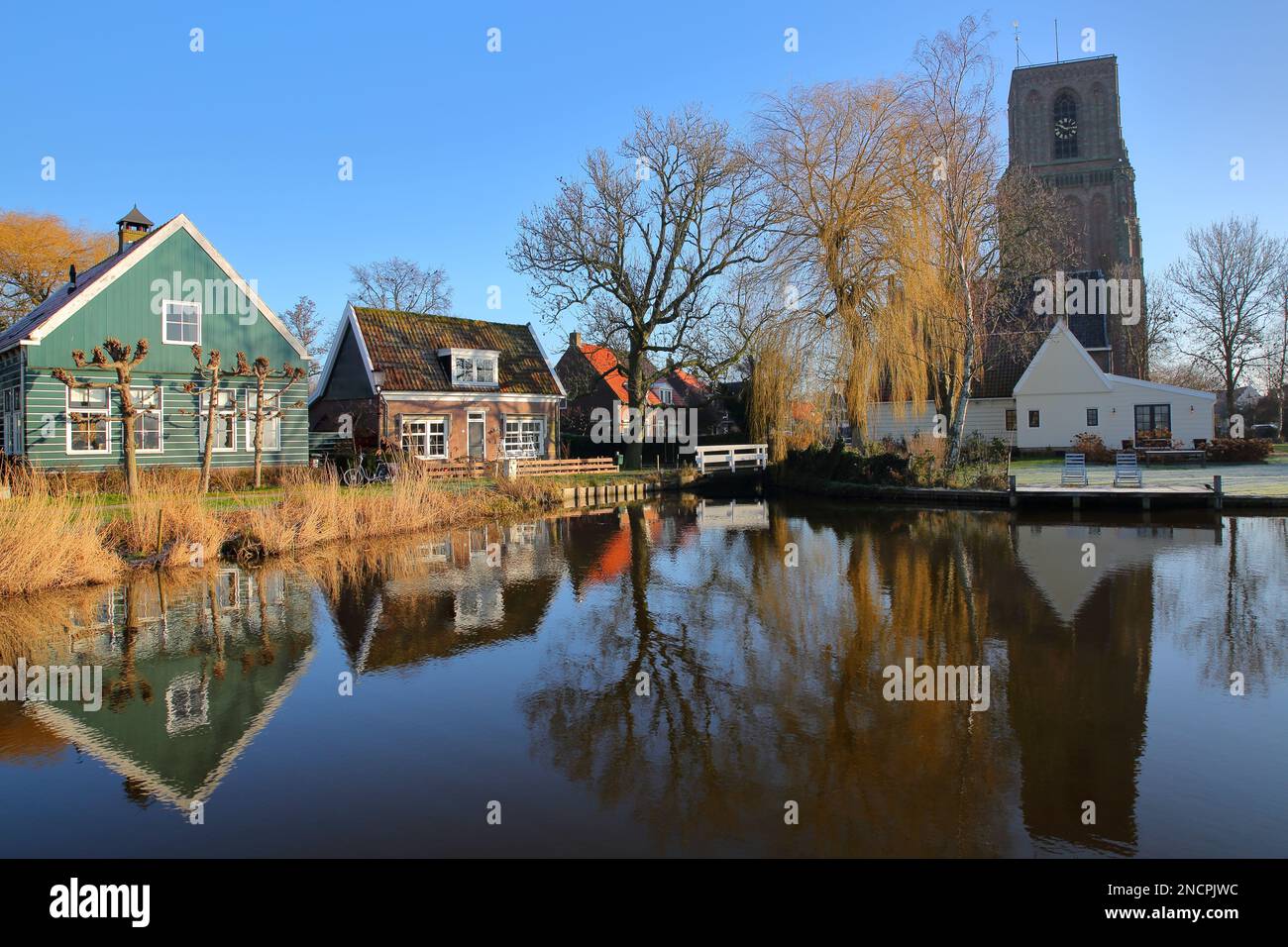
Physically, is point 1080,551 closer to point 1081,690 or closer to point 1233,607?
point 1233,607

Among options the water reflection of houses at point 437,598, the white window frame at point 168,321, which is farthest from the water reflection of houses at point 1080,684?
the white window frame at point 168,321

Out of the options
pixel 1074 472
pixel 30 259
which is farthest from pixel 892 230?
pixel 30 259

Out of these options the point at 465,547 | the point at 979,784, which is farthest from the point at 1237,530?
the point at 465,547

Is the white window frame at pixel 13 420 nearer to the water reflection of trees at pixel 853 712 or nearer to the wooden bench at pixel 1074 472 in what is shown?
the water reflection of trees at pixel 853 712

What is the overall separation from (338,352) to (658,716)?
25.5m

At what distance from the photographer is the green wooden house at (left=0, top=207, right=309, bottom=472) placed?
781 inches

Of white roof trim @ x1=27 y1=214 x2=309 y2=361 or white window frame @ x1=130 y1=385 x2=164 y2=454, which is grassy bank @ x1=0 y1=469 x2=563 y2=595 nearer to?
Result: white window frame @ x1=130 y1=385 x2=164 y2=454

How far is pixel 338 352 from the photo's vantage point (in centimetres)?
2902

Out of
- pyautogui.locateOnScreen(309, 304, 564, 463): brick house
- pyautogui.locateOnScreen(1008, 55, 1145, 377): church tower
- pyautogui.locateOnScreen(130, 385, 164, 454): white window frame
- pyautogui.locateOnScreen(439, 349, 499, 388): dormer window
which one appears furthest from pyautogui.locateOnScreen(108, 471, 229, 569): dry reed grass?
pyautogui.locateOnScreen(1008, 55, 1145, 377): church tower

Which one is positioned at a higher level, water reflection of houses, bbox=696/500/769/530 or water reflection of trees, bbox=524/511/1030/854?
water reflection of houses, bbox=696/500/769/530

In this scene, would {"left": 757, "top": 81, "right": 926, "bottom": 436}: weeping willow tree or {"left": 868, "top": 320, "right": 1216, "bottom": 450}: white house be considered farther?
{"left": 868, "top": 320, "right": 1216, "bottom": 450}: white house

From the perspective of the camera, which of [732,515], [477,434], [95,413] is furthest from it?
[477,434]

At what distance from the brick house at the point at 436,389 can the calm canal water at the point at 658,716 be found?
14.6 m

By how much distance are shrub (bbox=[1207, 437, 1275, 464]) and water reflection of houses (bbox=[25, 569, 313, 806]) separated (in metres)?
29.2
